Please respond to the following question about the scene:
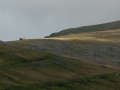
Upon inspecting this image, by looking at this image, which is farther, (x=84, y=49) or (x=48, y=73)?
(x=84, y=49)

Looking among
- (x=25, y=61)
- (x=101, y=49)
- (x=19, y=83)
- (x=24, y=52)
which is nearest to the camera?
(x=19, y=83)

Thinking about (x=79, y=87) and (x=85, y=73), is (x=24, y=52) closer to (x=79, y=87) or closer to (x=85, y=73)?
(x=85, y=73)

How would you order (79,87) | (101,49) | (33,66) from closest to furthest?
1. (79,87)
2. (33,66)
3. (101,49)

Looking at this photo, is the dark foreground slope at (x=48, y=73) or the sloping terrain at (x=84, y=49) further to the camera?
the sloping terrain at (x=84, y=49)

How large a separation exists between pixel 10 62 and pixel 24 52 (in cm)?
1397

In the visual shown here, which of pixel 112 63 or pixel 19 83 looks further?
pixel 112 63

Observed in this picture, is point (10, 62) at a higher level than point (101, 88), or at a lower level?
higher

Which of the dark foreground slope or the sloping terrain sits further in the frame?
the sloping terrain

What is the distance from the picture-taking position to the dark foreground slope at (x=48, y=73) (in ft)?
222

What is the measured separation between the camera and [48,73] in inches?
A: 3098

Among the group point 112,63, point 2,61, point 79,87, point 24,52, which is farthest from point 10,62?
point 112,63

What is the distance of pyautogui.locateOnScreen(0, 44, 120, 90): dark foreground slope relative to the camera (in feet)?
222

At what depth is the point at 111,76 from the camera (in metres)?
86.8

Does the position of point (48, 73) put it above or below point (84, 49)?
below
